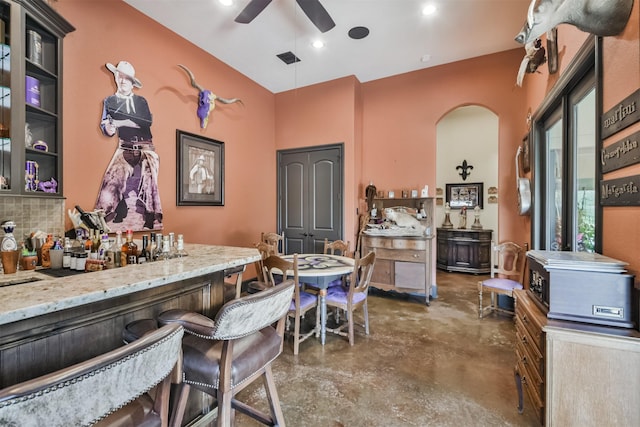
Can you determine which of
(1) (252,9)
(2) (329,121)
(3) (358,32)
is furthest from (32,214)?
(2) (329,121)

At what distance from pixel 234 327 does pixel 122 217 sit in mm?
2407

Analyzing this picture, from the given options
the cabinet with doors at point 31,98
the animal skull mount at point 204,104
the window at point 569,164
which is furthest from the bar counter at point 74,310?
the animal skull mount at point 204,104

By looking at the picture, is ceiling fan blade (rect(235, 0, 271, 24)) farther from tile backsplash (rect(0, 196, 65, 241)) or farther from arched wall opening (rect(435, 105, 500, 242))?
arched wall opening (rect(435, 105, 500, 242))

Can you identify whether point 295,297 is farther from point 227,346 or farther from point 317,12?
point 317,12

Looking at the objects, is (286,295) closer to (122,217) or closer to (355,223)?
Answer: (122,217)

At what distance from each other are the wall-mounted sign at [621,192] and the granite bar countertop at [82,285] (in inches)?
76.5

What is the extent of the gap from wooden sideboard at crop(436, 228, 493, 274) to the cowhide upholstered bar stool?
532cm

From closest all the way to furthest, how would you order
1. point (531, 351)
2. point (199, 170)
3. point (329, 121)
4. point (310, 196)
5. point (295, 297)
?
point (531, 351) → point (295, 297) → point (199, 170) → point (329, 121) → point (310, 196)

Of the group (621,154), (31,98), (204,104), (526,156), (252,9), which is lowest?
(621,154)

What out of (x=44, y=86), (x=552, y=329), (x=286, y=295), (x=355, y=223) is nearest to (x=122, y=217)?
(x=44, y=86)

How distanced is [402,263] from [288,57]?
3314 millimetres

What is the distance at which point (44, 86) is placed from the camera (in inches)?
80.7

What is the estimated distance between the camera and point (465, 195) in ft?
20.4

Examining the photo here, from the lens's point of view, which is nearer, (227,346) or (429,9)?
(227,346)
